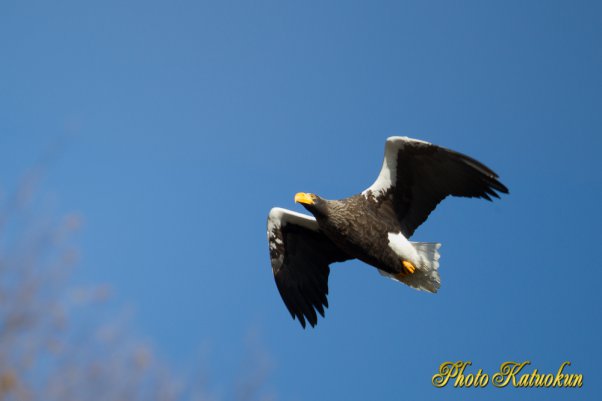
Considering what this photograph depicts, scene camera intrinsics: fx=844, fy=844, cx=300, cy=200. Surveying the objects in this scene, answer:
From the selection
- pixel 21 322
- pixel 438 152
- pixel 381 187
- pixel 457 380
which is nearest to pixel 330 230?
pixel 381 187

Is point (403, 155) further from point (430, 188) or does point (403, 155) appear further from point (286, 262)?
point (286, 262)

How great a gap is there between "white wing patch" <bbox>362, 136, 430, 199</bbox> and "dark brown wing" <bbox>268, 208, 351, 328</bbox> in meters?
0.79

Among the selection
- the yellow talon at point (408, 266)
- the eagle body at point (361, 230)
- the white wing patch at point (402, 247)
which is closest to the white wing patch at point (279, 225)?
the eagle body at point (361, 230)

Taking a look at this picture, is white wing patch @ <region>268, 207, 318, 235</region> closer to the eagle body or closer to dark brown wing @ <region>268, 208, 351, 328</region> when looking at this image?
dark brown wing @ <region>268, 208, 351, 328</region>

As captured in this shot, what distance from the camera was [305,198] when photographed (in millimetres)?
7406

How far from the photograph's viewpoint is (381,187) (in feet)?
25.0

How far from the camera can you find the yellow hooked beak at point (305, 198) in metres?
7.37

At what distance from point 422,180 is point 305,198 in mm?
1075

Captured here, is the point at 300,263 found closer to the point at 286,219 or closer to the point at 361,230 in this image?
the point at 286,219

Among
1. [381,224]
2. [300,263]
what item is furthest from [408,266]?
[300,263]

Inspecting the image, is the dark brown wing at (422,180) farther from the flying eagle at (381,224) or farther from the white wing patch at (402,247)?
the white wing patch at (402,247)

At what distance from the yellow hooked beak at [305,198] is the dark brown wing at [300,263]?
0.68 m

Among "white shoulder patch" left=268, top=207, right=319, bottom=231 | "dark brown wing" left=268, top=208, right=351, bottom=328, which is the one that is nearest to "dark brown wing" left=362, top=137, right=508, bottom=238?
"white shoulder patch" left=268, top=207, right=319, bottom=231

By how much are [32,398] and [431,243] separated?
3735mm
